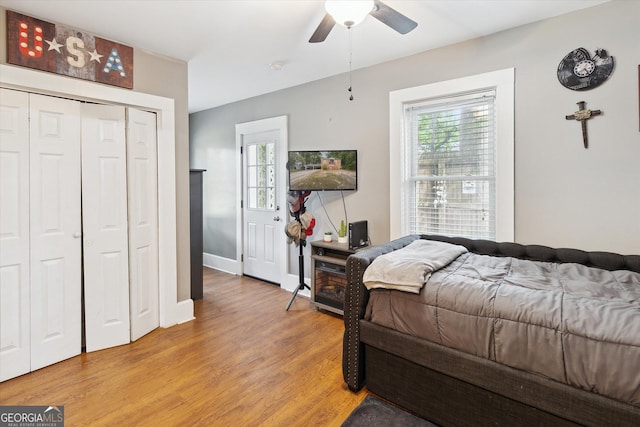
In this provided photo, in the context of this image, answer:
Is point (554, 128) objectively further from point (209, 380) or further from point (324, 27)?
point (209, 380)

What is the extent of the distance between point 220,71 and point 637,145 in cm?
362

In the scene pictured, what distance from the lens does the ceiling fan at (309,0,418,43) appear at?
5.60ft

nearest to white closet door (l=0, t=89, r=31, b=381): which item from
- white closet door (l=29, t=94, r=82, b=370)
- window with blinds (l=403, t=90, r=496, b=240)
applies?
white closet door (l=29, t=94, r=82, b=370)

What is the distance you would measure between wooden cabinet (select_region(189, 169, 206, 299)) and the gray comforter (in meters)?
2.50

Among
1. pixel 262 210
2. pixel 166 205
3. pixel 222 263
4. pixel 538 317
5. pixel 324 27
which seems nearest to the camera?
pixel 538 317

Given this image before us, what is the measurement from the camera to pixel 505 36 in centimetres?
257

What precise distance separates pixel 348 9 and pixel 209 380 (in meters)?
2.46

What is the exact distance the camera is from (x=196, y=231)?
392 centimetres

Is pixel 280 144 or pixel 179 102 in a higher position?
pixel 179 102

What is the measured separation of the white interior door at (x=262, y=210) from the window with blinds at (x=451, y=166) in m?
1.83

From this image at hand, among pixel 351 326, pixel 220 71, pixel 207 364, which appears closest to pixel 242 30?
pixel 220 71

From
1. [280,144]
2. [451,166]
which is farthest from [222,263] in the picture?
[451,166]

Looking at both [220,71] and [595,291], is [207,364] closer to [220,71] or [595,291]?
[595,291]

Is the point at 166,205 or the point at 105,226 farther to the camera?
the point at 166,205
